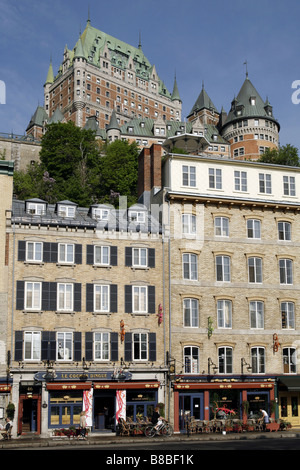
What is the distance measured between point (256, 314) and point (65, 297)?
46.0ft

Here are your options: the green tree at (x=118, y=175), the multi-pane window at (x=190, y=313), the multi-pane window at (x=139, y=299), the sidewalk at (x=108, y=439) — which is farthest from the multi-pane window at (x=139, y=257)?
the green tree at (x=118, y=175)

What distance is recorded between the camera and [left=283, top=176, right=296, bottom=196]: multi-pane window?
47062mm

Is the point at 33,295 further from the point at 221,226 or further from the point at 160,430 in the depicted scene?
the point at 221,226

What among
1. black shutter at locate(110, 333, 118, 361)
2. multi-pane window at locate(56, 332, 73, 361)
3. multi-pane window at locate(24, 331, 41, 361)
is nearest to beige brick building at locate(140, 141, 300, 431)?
black shutter at locate(110, 333, 118, 361)

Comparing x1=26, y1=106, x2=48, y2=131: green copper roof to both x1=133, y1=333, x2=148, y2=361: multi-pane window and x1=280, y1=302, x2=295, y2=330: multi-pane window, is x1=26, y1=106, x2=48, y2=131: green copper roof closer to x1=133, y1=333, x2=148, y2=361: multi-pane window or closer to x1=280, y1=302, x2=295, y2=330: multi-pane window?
x1=280, y1=302, x2=295, y2=330: multi-pane window

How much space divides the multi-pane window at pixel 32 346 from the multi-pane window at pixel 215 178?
17.2 meters

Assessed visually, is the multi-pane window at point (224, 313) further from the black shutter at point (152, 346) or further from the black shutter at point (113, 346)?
the black shutter at point (113, 346)

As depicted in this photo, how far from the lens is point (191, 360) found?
135 ft

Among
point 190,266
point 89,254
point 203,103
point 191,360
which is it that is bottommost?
point 191,360

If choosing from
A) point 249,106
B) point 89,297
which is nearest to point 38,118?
point 249,106

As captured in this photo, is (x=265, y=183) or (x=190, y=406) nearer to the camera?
(x=190, y=406)

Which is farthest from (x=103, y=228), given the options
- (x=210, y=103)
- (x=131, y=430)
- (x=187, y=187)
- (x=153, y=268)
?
(x=210, y=103)

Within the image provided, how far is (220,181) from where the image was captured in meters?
45.5

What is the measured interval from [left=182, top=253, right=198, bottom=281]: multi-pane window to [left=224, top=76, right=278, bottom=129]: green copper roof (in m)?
91.2
